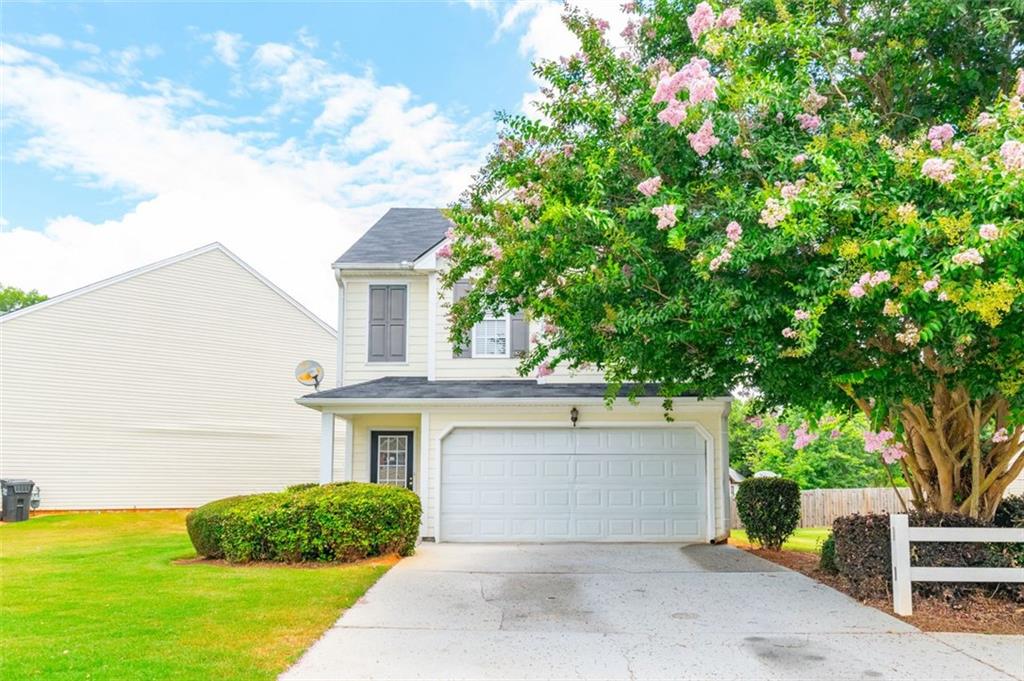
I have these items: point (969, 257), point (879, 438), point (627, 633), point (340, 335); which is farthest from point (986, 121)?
point (340, 335)

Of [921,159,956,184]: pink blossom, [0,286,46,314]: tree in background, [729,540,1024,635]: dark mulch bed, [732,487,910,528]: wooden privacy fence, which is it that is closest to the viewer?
[921,159,956,184]: pink blossom

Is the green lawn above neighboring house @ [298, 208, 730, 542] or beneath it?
beneath

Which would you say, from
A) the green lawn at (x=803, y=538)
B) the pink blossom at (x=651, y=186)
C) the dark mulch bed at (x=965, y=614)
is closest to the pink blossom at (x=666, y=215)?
the pink blossom at (x=651, y=186)

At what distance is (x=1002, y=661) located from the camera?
541 centimetres

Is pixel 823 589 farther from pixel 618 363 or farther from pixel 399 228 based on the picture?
pixel 399 228

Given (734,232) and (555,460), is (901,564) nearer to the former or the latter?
(734,232)

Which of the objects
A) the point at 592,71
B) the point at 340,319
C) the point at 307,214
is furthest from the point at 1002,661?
the point at 307,214

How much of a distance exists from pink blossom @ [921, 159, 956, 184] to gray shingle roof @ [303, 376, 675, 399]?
7.67 meters

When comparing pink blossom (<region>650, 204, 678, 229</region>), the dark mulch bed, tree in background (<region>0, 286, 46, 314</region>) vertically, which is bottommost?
the dark mulch bed

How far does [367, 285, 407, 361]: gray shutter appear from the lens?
13.9 metres

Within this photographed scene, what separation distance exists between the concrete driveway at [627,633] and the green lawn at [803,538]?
11.0 ft

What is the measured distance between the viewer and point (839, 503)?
65.8ft

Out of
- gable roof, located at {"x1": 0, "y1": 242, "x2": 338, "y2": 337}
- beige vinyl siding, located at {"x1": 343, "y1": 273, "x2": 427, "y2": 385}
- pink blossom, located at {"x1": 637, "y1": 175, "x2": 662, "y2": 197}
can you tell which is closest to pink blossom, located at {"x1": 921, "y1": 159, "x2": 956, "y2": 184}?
pink blossom, located at {"x1": 637, "y1": 175, "x2": 662, "y2": 197}

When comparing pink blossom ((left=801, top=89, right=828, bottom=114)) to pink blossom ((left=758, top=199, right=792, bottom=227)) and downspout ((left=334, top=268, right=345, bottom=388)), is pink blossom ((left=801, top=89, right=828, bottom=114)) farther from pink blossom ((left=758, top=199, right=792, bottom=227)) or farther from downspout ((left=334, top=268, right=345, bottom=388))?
downspout ((left=334, top=268, right=345, bottom=388))
